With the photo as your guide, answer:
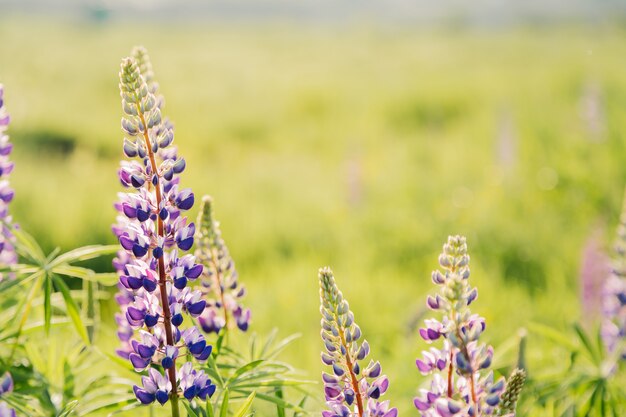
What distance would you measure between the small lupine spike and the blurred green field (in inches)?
46.2

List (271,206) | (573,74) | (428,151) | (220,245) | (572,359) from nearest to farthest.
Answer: (220,245), (572,359), (271,206), (428,151), (573,74)

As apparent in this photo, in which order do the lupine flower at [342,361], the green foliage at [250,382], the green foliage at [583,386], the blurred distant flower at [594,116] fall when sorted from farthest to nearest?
the blurred distant flower at [594,116], the green foliage at [583,386], the green foliage at [250,382], the lupine flower at [342,361]

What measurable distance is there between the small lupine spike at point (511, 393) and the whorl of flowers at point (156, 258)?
554 millimetres

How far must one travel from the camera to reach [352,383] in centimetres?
128

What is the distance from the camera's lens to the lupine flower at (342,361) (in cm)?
122

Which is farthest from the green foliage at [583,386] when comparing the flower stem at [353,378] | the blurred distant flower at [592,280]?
the blurred distant flower at [592,280]

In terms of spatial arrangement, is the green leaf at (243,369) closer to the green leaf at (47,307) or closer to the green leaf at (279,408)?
the green leaf at (279,408)

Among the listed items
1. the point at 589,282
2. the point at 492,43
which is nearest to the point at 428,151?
the point at 589,282

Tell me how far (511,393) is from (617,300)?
1519 mm

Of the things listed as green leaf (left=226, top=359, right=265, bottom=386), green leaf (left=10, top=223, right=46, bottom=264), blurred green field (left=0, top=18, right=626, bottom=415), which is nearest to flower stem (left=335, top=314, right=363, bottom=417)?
green leaf (left=226, top=359, right=265, bottom=386)

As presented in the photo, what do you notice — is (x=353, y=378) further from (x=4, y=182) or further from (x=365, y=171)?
(x=365, y=171)

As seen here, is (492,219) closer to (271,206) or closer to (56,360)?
(271,206)

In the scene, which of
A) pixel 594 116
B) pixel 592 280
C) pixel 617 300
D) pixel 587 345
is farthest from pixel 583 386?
pixel 594 116

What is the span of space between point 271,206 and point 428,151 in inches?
107
